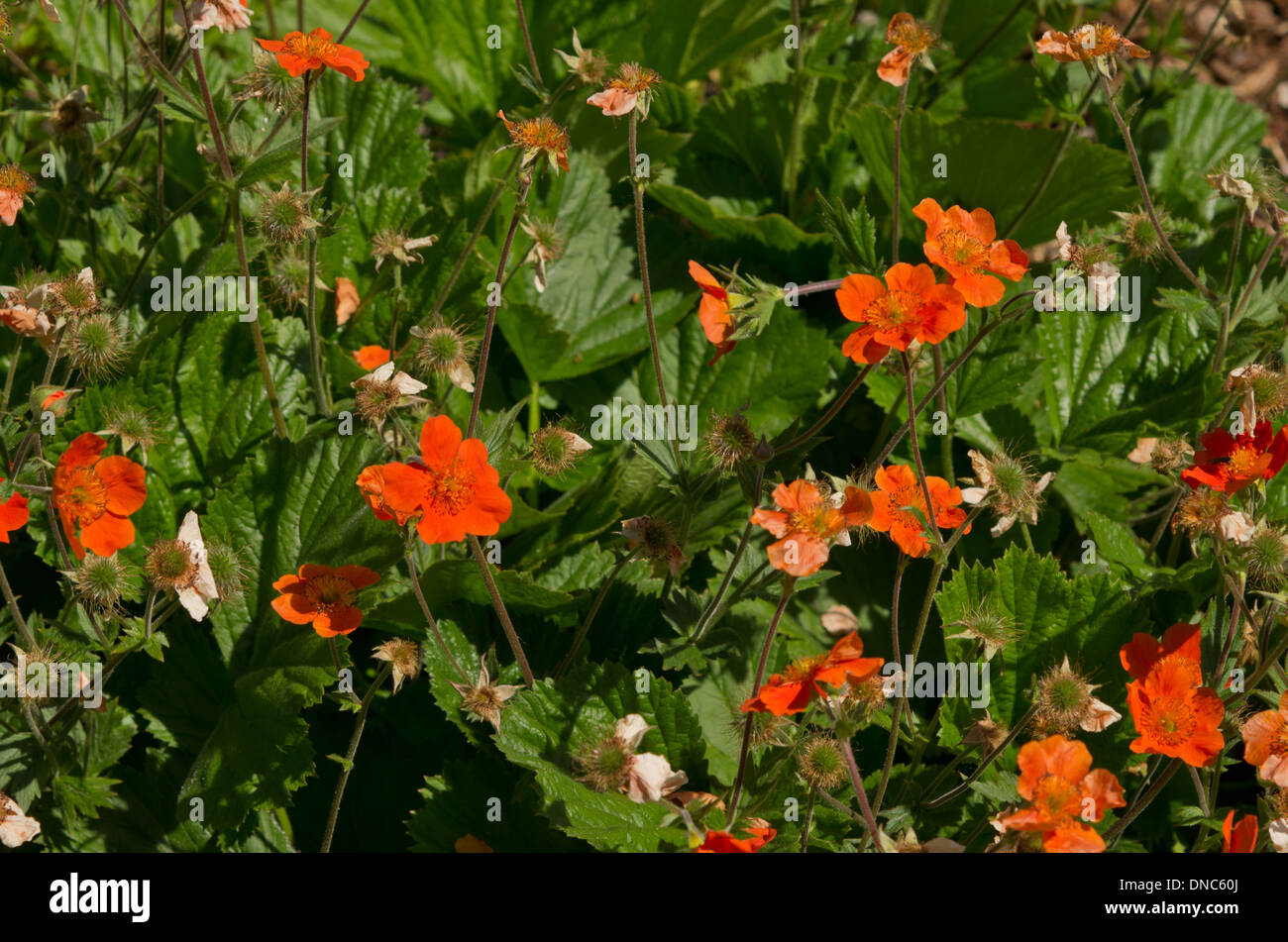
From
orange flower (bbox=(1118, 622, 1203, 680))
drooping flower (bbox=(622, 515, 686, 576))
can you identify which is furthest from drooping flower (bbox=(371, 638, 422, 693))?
orange flower (bbox=(1118, 622, 1203, 680))

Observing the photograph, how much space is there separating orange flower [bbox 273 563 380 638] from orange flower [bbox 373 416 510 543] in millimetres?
292

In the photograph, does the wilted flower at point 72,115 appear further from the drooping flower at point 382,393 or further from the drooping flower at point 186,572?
the drooping flower at point 186,572

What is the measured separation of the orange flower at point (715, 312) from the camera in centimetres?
245

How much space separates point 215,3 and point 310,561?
52.0 inches

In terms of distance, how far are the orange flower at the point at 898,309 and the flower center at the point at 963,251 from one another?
0.16 meters

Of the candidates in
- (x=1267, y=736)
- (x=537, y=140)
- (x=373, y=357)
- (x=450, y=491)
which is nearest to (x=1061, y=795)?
(x=1267, y=736)

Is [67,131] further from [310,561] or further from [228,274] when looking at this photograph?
[310,561]

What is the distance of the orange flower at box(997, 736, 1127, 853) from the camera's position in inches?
80.7

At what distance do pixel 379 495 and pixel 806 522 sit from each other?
844mm

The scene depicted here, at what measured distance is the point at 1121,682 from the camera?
297 centimetres

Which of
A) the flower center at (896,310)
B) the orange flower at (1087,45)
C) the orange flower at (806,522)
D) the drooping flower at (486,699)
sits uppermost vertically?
the orange flower at (1087,45)

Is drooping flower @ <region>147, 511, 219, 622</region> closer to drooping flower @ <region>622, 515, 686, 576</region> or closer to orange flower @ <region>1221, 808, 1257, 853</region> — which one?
drooping flower @ <region>622, 515, 686, 576</region>

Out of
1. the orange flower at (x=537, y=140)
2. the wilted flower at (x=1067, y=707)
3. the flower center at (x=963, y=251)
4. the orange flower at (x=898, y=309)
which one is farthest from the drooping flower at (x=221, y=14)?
the wilted flower at (x=1067, y=707)

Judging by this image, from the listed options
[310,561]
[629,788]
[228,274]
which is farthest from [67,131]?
[629,788]
